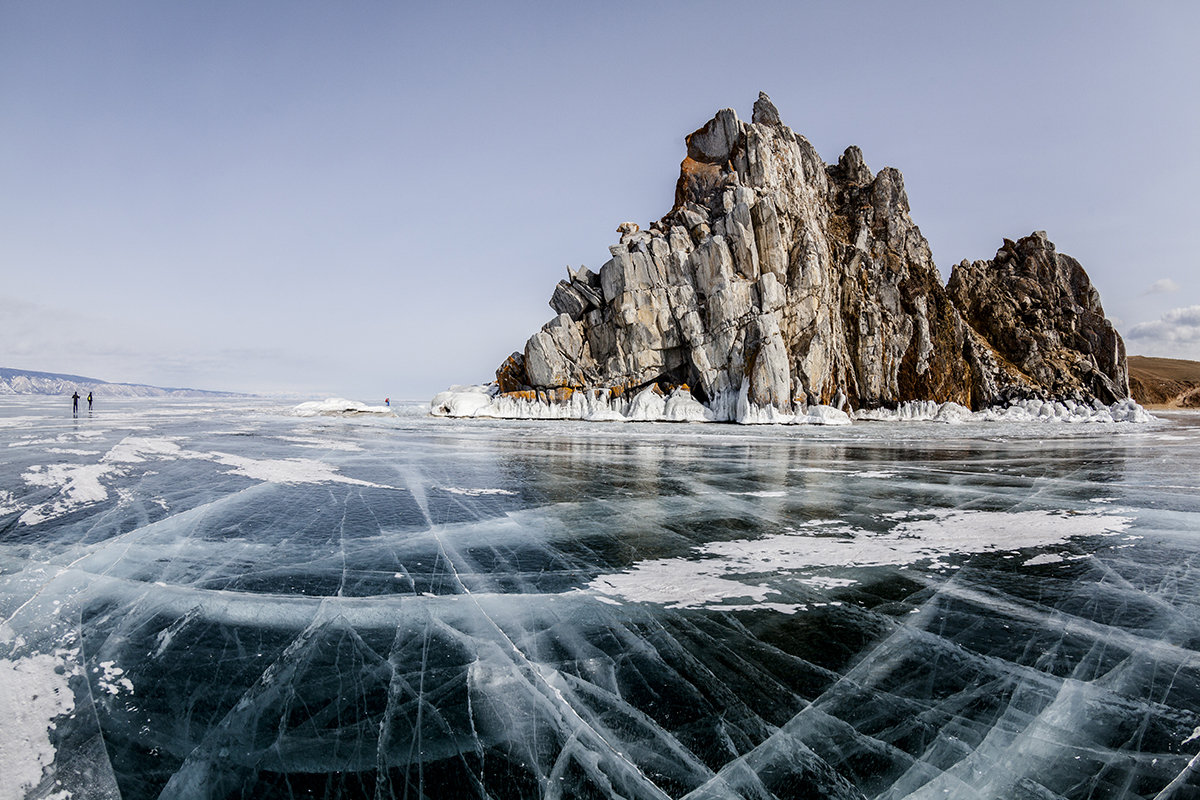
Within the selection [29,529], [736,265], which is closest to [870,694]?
[29,529]

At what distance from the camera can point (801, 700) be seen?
3330mm

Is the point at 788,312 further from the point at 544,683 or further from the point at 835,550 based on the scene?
the point at 544,683

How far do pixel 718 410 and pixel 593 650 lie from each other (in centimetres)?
4443

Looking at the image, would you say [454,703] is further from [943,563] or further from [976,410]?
[976,410]

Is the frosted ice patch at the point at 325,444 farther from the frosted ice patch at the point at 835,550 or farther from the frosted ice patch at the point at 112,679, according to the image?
the frosted ice patch at the point at 835,550

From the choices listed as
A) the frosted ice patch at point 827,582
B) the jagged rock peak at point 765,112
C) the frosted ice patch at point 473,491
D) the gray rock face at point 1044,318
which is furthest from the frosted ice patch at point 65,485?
the gray rock face at point 1044,318

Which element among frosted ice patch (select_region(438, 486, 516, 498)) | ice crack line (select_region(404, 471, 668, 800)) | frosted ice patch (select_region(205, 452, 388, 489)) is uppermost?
frosted ice patch (select_region(205, 452, 388, 489))

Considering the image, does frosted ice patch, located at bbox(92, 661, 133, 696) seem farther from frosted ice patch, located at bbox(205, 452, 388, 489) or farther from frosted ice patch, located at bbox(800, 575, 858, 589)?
frosted ice patch, located at bbox(205, 452, 388, 489)

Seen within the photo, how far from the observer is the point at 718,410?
1857 inches

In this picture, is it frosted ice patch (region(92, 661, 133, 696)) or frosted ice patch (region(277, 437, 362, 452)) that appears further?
frosted ice patch (region(277, 437, 362, 452))

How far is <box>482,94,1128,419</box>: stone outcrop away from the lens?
48.3 meters

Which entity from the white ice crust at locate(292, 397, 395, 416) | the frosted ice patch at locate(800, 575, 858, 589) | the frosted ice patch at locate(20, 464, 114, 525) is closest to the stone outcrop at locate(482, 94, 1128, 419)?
the white ice crust at locate(292, 397, 395, 416)

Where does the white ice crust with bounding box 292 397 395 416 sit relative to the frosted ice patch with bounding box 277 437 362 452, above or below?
above

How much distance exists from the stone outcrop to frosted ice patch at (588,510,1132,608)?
36.4 meters
